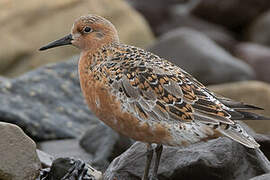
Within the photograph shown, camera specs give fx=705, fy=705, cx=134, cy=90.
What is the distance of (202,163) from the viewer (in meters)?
7.21

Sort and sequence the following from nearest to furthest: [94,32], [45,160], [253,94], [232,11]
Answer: [94,32] < [45,160] < [253,94] < [232,11]

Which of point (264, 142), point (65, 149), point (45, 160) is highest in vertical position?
point (264, 142)

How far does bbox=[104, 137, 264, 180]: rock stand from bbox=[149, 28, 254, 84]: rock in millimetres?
5982

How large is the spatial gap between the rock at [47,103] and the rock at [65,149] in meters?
0.17

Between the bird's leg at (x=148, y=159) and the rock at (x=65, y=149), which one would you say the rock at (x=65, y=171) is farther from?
the rock at (x=65, y=149)

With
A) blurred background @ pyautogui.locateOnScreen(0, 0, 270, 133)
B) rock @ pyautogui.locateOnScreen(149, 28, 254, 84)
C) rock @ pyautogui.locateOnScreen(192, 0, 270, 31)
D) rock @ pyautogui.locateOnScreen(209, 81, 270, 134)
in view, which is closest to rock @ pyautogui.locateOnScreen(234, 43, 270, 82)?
blurred background @ pyautogui.locateOnScreen(0, 0, 270, 133)

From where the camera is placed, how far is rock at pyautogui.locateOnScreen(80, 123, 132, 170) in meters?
9.34

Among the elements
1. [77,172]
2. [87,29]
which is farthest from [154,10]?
[77,172]

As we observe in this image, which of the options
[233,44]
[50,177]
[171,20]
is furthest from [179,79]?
[171,20]

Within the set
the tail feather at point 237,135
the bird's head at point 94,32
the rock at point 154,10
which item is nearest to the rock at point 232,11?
the rock at point 154,10

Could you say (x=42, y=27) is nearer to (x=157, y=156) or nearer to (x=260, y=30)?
(x=260, y=30)

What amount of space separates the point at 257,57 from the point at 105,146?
6.93m

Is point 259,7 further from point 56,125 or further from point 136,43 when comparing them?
point 56,125

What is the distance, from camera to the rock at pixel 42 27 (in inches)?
573
